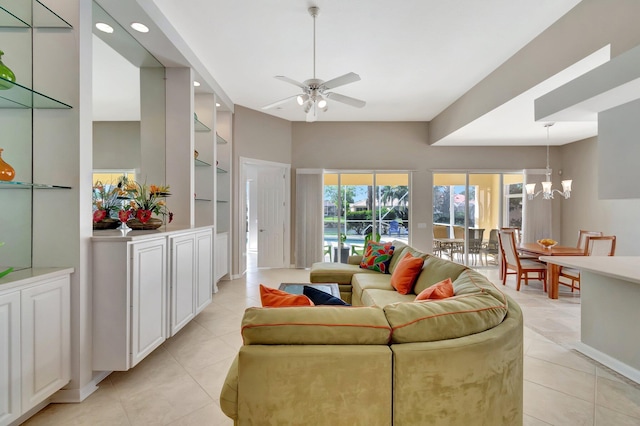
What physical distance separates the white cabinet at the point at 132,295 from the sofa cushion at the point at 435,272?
2.33 m

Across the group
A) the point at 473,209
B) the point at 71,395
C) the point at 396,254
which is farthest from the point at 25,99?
the point at 473,209

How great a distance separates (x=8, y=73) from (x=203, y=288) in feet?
8.05

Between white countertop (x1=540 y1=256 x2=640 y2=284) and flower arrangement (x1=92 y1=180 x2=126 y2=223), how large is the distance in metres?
4.09

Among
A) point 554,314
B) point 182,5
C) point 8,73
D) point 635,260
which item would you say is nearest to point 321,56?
point 182,5

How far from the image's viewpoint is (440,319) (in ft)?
4.69

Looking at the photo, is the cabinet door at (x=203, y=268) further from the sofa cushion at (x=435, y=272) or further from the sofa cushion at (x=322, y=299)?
the sofa cushion at (x=435, y=272)

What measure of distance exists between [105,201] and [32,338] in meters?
1.20

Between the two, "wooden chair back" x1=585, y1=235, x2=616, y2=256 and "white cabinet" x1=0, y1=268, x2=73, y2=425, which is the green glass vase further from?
"wooden chair back" x1=585, y1=235, x2=616, y2=256

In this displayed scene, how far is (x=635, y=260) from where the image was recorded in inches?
115

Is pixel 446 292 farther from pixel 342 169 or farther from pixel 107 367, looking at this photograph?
pixel 342 169

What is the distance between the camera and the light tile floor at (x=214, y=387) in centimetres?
192

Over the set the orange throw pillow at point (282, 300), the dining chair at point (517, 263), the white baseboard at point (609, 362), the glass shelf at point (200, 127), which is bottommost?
the white baseboard at point (609, 362)

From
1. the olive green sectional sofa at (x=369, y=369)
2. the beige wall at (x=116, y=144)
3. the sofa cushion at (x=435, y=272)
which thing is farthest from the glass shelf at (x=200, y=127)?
the olive green sectional sofa at (x=369, y=369)

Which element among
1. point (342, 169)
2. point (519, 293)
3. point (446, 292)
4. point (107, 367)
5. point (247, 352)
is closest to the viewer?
point (247, 352)
